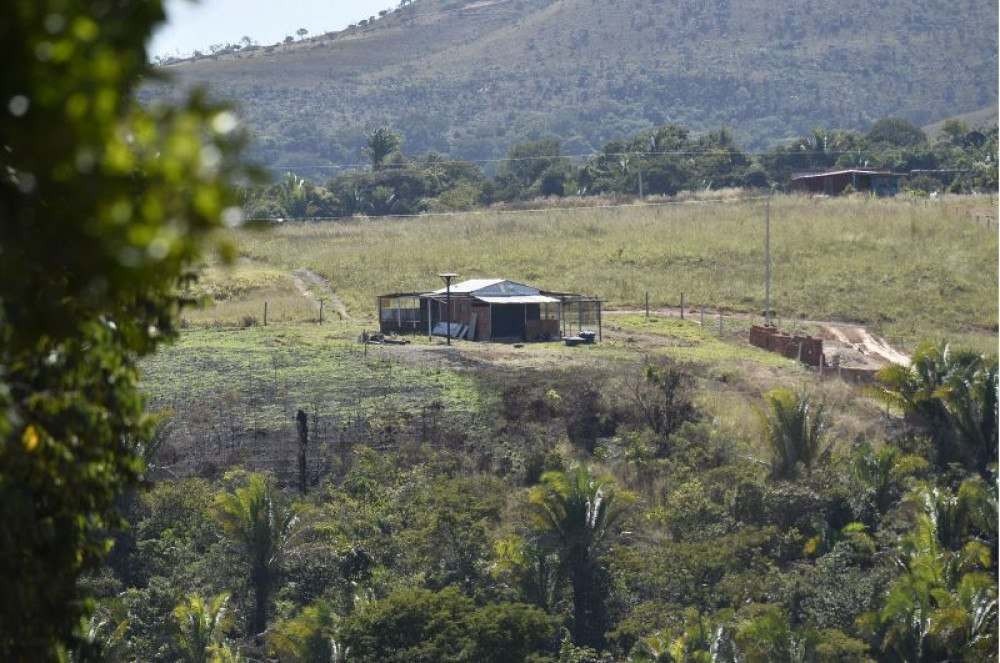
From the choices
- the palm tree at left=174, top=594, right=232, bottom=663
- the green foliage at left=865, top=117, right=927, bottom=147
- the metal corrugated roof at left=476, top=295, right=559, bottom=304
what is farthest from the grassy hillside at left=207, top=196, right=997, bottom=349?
the green foliage at left=865, top=117, right=927, bottom=147

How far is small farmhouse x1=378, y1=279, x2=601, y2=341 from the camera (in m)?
45.8

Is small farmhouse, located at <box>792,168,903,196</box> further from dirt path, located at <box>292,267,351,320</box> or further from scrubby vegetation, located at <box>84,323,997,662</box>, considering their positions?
→ scrubby vegetation, located at <box>84,323,997,662</box>

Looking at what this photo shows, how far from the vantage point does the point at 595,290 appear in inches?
2216

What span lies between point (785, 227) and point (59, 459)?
6127 centimetres

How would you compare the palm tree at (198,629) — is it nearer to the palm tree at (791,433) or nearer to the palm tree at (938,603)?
the palm tree at (938,603)

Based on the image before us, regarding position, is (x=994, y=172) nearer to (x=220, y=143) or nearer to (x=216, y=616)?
(x=216, y=616)

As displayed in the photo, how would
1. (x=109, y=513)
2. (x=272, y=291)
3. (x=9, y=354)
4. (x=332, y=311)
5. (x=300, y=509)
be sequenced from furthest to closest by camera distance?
1. (x=272, y=291)
2. (x=332, y=311)
3. (x=300, y=509)
4. (x=109, y=513)
5. (x=9, y=354)

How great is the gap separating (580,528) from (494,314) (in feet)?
55.6

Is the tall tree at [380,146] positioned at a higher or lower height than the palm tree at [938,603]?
higher

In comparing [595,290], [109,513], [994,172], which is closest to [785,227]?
[595,290]

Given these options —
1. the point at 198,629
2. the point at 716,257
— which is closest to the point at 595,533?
the point at 198,629

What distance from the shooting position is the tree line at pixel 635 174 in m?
90.4

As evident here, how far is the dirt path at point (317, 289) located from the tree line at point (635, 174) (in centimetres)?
2365

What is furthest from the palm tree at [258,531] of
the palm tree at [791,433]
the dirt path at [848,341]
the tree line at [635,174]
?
the tree line at [635,174]
